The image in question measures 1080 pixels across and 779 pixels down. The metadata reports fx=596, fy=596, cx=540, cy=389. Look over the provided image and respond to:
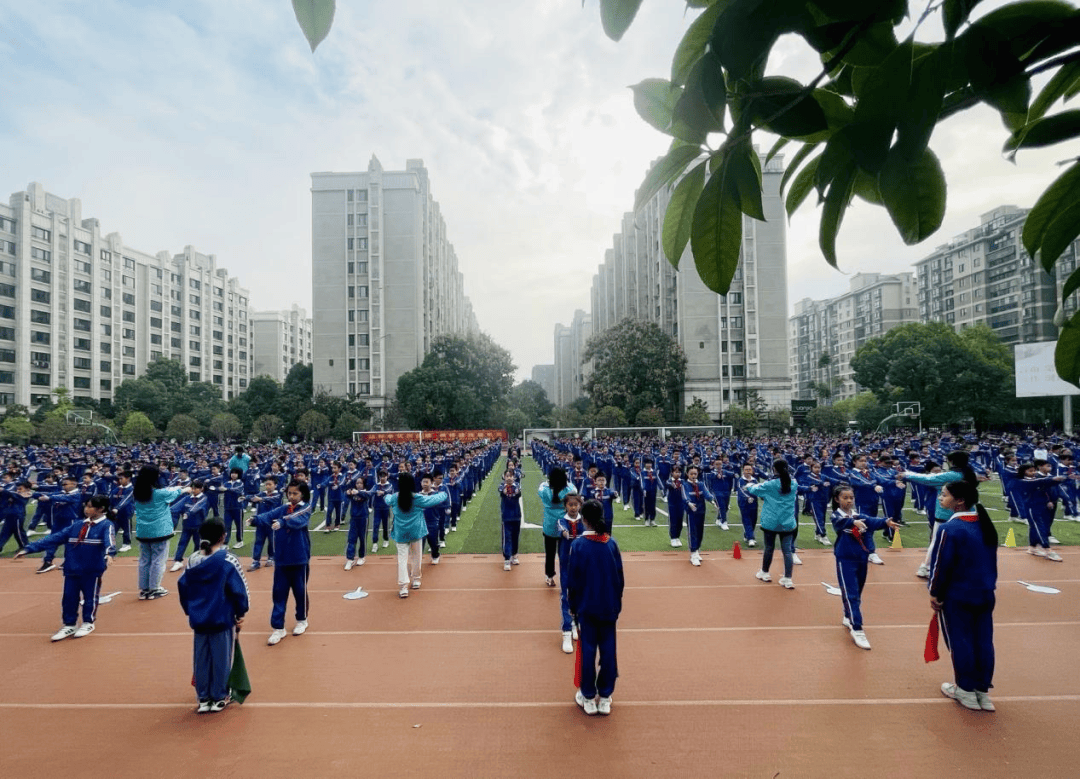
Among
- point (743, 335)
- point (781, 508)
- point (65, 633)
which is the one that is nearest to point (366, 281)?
point (743, 335)

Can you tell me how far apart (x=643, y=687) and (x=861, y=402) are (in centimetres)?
5081

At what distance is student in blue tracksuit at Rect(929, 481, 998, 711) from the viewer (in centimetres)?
495

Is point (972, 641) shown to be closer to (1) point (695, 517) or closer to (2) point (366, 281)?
(1) point (695, 517)

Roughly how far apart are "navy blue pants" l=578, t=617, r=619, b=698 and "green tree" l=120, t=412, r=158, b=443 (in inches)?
1761

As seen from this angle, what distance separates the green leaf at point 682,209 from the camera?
3.18 feet

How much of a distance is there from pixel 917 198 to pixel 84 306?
7275cm

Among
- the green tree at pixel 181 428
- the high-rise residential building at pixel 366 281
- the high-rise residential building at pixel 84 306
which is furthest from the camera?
the high-rise residential building at pixel 366 281

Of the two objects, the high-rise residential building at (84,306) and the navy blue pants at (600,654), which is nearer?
the navy blue pants at (600,654)

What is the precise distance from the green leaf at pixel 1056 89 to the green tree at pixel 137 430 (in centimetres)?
4843

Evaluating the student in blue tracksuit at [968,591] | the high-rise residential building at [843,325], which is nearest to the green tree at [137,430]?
the student in blue tracksuit at [968,591]

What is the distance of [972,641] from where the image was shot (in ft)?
16.5

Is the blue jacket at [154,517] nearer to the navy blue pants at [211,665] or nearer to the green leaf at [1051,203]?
the navy blue pants at [211,665]

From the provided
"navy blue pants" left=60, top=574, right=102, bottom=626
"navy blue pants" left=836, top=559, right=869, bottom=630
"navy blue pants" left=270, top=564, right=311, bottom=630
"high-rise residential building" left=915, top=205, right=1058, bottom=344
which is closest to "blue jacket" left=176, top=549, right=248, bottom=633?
"navy blue pants" left=270, top=564, right=311, bottom=630

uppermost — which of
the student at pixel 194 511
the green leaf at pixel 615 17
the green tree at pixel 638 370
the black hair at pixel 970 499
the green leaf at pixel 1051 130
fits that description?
the green tree at pixel 638 370
